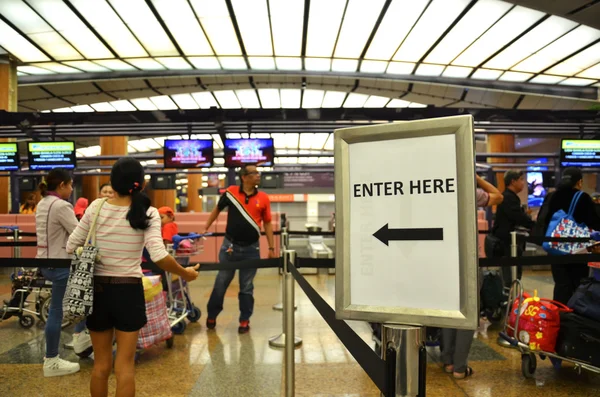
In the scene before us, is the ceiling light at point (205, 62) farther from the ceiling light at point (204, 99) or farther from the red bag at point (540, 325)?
the red bag at point (540, 325)

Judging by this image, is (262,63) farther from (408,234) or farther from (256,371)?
(408,234)

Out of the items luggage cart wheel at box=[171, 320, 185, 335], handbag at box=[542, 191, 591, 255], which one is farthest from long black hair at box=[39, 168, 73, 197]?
handbag at box=[542, 191, 591, 255]

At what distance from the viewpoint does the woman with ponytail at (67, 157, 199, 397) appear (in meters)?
2.52

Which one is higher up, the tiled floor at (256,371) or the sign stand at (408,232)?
the sign stand at (408,232)

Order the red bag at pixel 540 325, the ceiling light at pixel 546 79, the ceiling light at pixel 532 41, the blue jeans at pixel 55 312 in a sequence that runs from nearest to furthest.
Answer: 1. the red bag at pixel 540 325
2. the blue jeans at pixel 55 312
3. the ceiling light at pixel 532 41
4. the ceiling light at pixel 546 79

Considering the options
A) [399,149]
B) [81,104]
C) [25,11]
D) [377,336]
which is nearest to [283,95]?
[81,104]

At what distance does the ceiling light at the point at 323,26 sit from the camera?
513 inches

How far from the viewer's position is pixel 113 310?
252cm

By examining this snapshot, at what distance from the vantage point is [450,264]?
3.66 feet

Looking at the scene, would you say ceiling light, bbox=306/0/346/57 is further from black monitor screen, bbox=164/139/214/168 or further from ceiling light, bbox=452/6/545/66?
black monitor screen, bbox=164/139/214/168

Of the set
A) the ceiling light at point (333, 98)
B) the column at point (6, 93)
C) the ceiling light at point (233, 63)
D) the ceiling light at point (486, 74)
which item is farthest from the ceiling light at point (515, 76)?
the column at point (6, 93)

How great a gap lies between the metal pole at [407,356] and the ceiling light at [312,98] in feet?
69.9

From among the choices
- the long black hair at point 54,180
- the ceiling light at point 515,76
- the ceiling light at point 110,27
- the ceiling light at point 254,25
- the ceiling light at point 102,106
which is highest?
the ceiling light at point 254,25

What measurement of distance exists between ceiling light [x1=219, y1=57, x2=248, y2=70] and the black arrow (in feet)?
57.8
